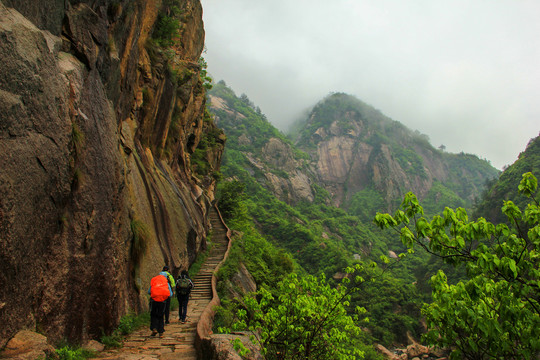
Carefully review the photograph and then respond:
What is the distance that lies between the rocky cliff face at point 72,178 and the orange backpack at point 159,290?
2.60 feet

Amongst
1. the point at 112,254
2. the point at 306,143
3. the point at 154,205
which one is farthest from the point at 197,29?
the point at 306,143

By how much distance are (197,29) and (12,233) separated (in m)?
23.2

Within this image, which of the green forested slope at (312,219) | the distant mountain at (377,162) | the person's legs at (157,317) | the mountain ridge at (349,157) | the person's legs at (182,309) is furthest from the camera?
the distant mountain at (377,162)

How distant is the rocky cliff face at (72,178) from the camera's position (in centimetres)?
494

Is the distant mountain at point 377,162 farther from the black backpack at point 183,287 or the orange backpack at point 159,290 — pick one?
the orange backpack at point 159,290

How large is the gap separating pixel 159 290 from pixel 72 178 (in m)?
3.18

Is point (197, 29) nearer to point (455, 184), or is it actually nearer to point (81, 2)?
point (81, 2)

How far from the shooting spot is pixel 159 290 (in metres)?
7.67

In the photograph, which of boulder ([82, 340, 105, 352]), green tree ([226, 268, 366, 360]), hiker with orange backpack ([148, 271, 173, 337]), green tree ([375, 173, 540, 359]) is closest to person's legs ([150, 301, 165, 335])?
hiker with orange backpack ([148, 271, 173, 337])

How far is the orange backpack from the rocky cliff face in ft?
2.60

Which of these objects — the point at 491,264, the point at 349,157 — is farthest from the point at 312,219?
the point at 491,264

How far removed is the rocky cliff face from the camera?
16.2 ft

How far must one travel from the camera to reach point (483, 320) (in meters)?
4.41

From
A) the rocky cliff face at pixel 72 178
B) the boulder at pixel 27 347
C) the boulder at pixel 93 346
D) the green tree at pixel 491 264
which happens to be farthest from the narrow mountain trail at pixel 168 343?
the green tree at pixel 491 264
